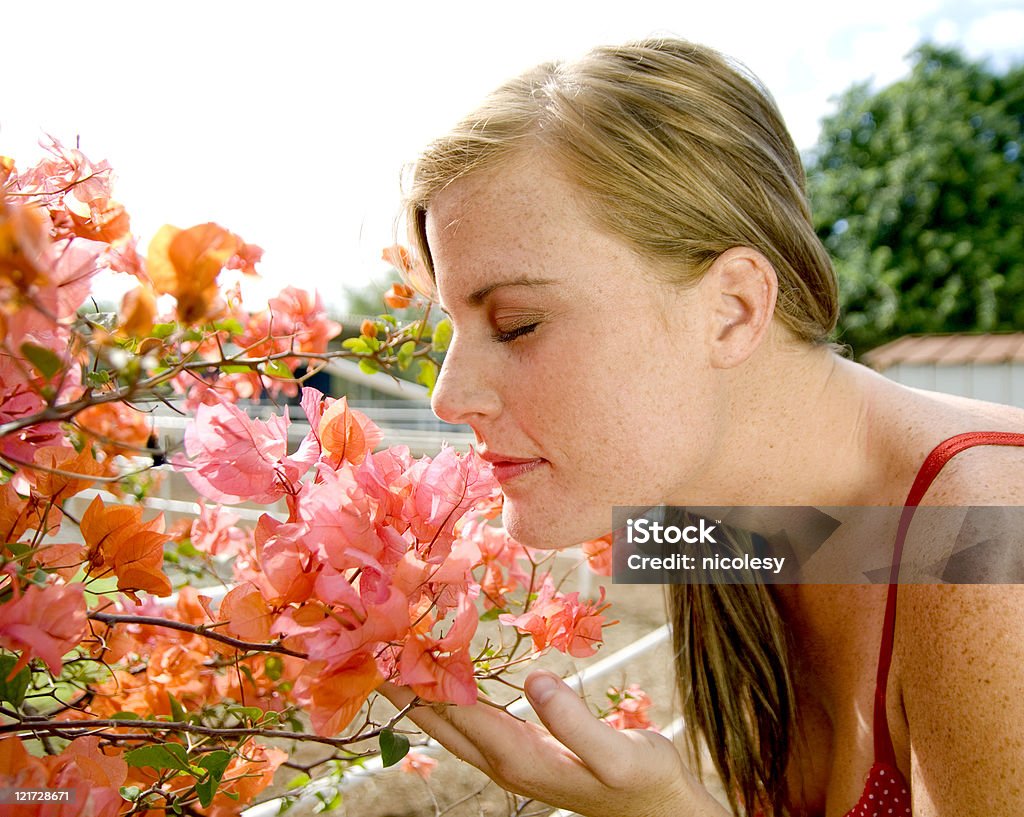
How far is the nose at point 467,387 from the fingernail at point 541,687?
0.29 m

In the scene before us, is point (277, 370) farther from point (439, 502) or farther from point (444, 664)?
point (444, 664)

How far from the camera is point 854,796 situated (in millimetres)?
1106

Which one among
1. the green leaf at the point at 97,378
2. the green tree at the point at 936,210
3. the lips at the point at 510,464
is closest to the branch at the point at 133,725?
the green leaf at the point at 97,378

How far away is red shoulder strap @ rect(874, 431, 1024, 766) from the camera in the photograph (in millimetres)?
983

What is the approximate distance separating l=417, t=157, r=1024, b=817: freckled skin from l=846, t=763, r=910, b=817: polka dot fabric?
31 millimetres

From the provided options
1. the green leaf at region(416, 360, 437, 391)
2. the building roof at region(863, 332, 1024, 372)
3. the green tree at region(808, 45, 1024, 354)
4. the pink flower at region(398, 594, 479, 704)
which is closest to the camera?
the pink flower at region(398, 594, 479, 704)

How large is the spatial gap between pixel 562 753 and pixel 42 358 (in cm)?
60

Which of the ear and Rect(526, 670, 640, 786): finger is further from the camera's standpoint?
the ear

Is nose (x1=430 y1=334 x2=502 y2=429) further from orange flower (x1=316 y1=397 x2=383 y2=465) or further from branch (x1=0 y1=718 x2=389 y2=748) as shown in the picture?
branch (x1=0 y1=718 x2=389 y2=748)

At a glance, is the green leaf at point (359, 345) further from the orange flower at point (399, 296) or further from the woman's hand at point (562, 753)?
the woman's hand at point (562, 753)

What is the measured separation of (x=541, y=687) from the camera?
0.70 metres

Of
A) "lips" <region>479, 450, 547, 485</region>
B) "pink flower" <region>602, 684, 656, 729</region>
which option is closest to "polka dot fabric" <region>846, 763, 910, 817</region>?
"pink flower" <region>602, 684, 656, 729</region>

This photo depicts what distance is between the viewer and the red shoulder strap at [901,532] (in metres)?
0.98

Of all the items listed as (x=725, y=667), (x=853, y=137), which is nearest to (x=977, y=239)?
(x=853, y=137)
